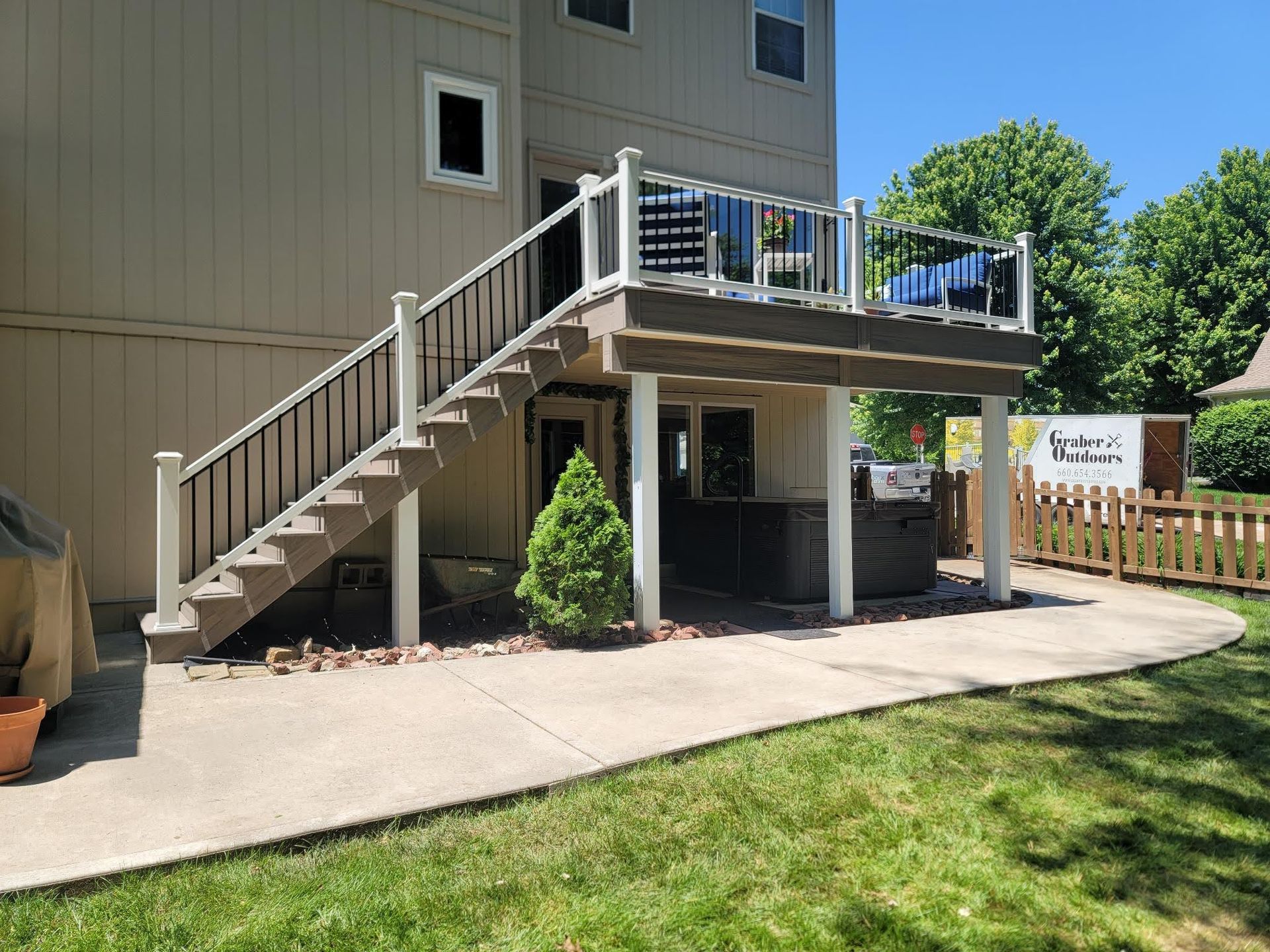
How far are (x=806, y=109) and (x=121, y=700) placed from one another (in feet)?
33.1

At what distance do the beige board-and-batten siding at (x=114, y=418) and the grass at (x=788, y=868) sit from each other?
155 inches

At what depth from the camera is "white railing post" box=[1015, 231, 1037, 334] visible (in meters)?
8.74

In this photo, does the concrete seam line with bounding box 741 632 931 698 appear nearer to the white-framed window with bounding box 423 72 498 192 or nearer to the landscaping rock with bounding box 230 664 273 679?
the landscaping rock with bounding box 230 664 273 679

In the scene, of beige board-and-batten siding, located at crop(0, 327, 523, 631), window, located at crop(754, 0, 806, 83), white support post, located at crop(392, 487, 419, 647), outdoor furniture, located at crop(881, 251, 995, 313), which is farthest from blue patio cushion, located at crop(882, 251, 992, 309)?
beige board-and-batten siding, located at crop(0, 327, 523, 631)

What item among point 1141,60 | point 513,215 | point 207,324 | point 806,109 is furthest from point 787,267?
point 1141,60

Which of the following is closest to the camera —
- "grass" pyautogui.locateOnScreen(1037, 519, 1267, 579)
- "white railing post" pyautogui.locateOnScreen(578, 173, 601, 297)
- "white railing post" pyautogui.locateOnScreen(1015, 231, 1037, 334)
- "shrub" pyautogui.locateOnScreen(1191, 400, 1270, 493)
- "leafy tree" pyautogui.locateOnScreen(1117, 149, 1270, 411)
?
"white railing post" pyautogui.locateOnScreen(578, 173, 601, 297)

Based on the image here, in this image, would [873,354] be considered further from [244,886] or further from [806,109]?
[244,886]

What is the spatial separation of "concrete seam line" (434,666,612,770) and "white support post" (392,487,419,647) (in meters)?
0.94

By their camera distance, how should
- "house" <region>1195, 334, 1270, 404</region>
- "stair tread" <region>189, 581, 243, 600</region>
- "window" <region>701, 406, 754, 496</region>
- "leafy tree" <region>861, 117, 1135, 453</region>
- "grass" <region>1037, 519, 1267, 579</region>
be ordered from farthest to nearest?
1. "house" <region>1195, 334, 1270, 404</region>
2. "leafy tree" <region>861, 117, 1135, 453</region>
3. "window" <region>701, 406, 754, 496</region>
4. "grass" <region>1037, 519, 1267, 579</region>
5. "stair tread" <region>189, 581, 243, 600</region>

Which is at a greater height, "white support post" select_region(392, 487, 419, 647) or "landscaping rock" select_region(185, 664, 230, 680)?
"white support post" select_region(392, 487, 419, 647)

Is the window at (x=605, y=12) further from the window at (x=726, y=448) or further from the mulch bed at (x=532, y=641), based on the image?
the mulch bed at (x=532, y=641)

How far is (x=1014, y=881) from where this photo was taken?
2928mm

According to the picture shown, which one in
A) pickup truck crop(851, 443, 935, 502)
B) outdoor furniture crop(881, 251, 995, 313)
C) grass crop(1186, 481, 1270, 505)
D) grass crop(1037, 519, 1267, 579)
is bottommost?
grass crop(1037, 519, 1267, 579)

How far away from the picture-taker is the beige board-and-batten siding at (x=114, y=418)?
21.7 feet
